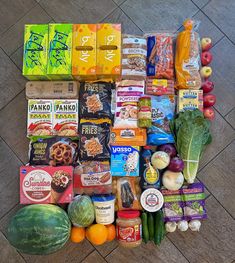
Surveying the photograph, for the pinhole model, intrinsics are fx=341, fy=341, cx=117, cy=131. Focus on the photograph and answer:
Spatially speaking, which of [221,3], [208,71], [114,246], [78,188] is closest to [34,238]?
[78,188]

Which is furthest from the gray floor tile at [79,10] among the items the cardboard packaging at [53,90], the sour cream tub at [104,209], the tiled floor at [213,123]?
the sour cream tub at [104,209]

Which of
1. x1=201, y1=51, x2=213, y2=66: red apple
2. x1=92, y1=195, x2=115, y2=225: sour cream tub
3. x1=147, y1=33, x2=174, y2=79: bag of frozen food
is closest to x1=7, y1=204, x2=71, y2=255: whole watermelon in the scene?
x1=92, y1=195, x2=115, y2=225: sour cream tub

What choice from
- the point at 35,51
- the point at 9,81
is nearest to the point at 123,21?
the point at 35,51

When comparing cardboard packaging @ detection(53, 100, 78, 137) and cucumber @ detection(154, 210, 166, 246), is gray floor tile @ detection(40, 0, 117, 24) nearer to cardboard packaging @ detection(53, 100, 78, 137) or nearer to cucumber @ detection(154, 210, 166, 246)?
cardboard packaging @ detection(53, 100, 78, 137)

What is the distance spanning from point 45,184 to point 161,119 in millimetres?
728

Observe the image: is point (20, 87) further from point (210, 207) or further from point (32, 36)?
point (210, 207)

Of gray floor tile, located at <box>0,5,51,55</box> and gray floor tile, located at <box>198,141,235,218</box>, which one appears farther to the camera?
gray floor tile, located at <box>0,5,51,55</box>

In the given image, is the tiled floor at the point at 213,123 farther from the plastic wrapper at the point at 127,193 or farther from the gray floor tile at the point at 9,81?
the plastic wrapper at the point at 127,193

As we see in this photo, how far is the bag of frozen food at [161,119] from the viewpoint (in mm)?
1879

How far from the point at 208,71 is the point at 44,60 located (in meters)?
0.92

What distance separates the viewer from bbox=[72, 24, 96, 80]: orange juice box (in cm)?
185

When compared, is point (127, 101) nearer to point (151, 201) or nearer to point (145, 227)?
point (151, 201)

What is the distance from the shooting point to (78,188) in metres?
1.87

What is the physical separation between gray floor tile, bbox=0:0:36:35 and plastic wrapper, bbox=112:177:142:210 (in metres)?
1.16
